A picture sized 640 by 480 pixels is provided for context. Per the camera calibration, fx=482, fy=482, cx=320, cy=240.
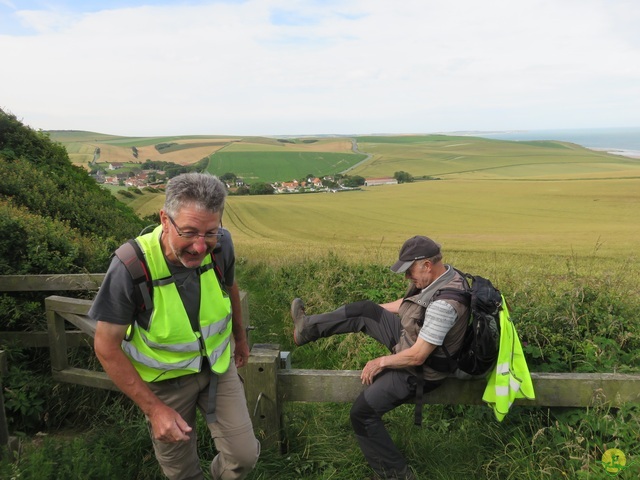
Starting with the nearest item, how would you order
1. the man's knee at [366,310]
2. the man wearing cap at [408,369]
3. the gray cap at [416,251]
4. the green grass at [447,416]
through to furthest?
1. the green grass at [447,416]
2. the man wearing cap at [408,369]
3. the gray cap at [416,251]
4. the man's knee at [366,310]

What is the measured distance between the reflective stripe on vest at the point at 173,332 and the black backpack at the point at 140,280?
2 centimetres

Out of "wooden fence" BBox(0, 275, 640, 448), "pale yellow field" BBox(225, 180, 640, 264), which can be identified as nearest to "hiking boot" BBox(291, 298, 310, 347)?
"wooden fence" BBox(0, 275, 640, 448)

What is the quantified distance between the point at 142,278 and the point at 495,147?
14965 cm

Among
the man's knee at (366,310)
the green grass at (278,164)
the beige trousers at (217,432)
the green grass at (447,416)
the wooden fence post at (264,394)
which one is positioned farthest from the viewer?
the green grass at (278,164)

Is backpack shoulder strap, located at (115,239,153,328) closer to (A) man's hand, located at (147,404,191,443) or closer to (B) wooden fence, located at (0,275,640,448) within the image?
(A) man's hand, located at (147,404,191,443)

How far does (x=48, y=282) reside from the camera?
3938mm

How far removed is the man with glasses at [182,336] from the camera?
2.26 m

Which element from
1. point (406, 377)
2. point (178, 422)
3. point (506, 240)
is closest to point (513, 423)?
point (406, 377)

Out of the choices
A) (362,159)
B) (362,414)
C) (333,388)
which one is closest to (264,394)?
(333,388)

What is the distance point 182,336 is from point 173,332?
0.19 feet

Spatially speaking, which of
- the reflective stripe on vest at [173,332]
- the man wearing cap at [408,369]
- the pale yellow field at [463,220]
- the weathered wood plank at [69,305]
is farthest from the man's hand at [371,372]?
the pale yellow field at [463,220]

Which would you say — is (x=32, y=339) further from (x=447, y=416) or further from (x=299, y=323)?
(x=447, y=416)

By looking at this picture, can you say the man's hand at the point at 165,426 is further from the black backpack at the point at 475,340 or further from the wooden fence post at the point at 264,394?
the black backpack at the point at 475,340

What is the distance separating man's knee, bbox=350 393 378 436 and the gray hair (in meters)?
1.47
